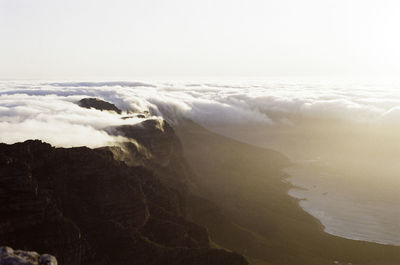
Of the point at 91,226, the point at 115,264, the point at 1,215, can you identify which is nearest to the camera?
the point at 1,215

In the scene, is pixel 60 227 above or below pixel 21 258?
below

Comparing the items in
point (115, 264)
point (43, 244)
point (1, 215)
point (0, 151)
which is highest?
point (0, 151)

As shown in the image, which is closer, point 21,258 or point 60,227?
point 21,258

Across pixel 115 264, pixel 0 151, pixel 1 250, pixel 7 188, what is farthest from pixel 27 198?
pixel 1 250

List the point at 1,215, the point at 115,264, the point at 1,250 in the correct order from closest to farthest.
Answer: the point at 1,250
the point at 1,215
the point at 115,264

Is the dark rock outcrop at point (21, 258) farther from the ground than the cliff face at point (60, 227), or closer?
farther from the ground

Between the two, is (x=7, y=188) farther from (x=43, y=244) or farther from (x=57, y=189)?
(x=57, y=189)

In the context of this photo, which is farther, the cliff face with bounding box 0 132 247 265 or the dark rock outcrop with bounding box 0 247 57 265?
the cliff face with bounding box 0 132 247 265

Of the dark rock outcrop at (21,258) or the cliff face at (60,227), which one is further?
the cliff face at (60,227)

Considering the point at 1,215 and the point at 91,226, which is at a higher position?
the point at 1,215

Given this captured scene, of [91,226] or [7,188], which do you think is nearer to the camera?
[7,188]

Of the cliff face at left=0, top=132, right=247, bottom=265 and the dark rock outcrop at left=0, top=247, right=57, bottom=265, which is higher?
the dark rock outcrop at left=0, top=247, right=57, bottom=265
